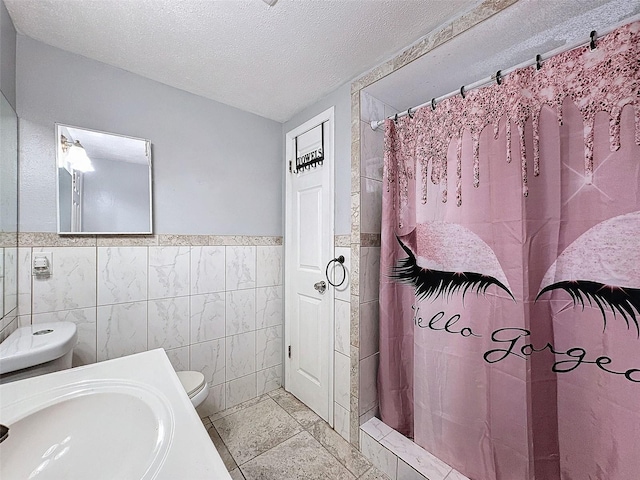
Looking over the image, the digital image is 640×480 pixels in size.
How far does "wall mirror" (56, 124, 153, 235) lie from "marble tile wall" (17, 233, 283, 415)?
4.0 inches

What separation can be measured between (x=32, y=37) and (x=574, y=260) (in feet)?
8.83

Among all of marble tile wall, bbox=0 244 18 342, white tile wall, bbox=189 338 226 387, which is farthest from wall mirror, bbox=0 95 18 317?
white tile wall, bbox=189 338 226 387

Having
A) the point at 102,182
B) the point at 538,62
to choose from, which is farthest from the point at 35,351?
the point at 538,62

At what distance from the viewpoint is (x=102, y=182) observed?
1.51 m

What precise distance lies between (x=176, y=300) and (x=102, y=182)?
0.83m

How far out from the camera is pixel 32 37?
1347 mm

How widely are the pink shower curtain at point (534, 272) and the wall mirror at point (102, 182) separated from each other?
1.64 metres

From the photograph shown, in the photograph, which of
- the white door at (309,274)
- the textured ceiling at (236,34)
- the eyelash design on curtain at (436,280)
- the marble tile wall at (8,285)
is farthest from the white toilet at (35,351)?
the eyelash design on curtain at (436,280)

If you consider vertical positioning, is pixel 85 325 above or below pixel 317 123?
below

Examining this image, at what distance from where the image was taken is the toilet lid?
148 centimetres

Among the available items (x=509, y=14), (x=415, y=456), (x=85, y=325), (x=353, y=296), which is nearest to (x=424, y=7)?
(x=509, y=14)

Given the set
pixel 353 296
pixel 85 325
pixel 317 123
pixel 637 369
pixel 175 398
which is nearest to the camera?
pixel 175 398

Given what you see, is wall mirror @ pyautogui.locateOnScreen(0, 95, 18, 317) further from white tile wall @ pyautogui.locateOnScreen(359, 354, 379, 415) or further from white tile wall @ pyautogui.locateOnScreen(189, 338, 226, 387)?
white tile wall @ pyautogui.locateOnScreen(359, 354, 379, 415)

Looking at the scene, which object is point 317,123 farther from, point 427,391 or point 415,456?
point 415,456
